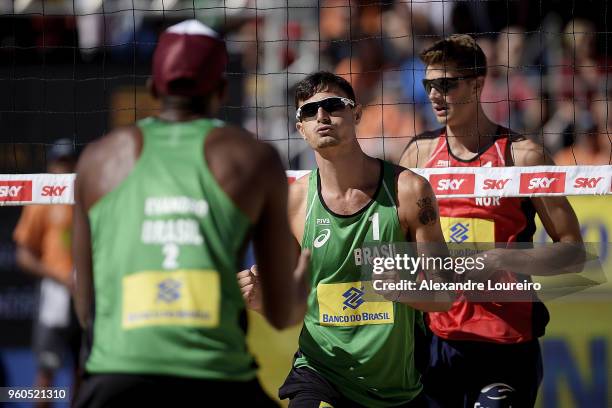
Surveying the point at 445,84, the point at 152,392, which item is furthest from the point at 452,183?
the point at 152,392

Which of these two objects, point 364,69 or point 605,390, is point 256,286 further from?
point 364,69

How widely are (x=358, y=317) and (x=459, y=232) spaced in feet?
3.08

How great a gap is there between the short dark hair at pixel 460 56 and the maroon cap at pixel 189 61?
296cm

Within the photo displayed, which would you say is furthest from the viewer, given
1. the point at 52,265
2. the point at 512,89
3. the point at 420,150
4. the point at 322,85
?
the point at 512,89

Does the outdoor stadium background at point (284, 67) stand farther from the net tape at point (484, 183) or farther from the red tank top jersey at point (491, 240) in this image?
the red tank top jersey at point (491, 240)

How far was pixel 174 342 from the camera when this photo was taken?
2.96 m

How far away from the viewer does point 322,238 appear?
5.13m

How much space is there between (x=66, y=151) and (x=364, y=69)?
3.28 m

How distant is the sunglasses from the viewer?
518cm

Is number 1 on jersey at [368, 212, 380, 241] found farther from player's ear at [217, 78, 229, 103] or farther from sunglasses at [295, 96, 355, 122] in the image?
player's ear at [217, 78, 229, 103]

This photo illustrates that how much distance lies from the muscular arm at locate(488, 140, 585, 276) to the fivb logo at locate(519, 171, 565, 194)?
0.18 feet


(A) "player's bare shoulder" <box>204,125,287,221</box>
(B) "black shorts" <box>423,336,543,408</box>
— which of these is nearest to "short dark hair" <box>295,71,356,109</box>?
(B) "black shorts" <box>423,336,543,408</box>

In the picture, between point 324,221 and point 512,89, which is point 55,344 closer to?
point 324,221

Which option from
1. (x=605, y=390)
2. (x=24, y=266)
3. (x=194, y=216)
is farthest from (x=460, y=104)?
(x=24, y=266)
